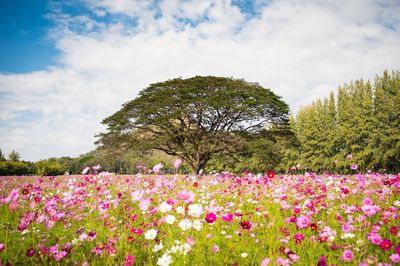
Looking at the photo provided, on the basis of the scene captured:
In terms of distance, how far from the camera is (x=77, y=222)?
13.4 ft

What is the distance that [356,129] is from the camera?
30.2m

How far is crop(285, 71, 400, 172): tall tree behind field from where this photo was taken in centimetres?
2753

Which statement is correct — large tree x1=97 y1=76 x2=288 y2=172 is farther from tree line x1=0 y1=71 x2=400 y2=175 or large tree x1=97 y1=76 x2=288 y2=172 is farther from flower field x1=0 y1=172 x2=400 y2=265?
flower field x1=0 y1=172 x2=400 y2=265

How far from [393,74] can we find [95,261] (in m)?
36.8

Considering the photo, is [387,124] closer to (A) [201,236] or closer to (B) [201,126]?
(B) [201,126]

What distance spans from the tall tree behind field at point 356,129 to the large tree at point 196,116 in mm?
7002

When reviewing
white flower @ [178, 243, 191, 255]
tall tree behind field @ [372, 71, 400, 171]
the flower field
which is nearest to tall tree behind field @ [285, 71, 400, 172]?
tall tree behind field @ [372, 71, 400, 171]

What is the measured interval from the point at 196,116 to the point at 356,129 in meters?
20.1

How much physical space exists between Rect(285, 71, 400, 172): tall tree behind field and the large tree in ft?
23.0

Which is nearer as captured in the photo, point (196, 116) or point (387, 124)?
point (196, 116)

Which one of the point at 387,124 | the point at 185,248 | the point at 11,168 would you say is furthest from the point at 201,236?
the point at 11,168

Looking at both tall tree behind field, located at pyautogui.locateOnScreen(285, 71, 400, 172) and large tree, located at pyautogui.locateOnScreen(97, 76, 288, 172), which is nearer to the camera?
large tree, located at pyautogui.locateOnScreen(97, 76, 288, 172)

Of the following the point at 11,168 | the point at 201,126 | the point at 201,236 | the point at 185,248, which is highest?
the point at 201,126

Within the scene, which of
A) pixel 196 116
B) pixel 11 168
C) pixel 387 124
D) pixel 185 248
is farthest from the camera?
pixel 11 168
